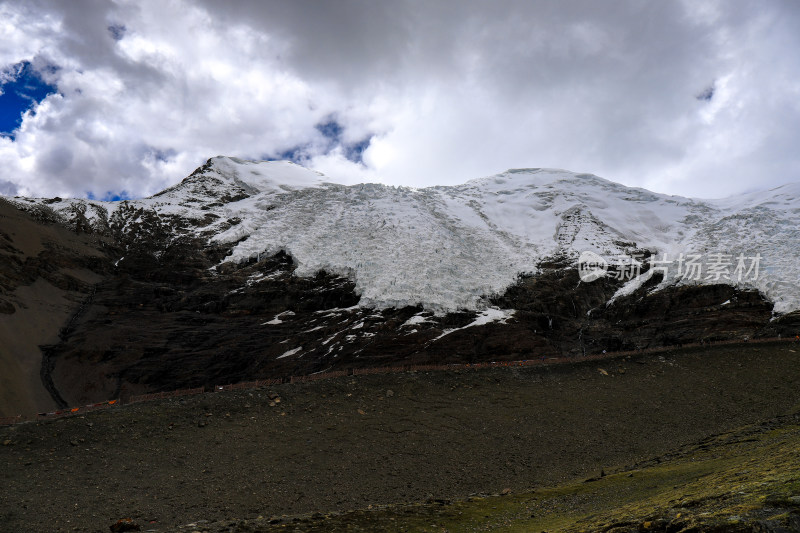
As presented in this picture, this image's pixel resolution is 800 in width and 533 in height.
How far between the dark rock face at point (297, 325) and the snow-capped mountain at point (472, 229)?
3.28m

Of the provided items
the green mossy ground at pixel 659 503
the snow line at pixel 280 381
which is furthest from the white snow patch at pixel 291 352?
the green mossy ground at pixel 659 503

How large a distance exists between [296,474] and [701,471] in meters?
18.2

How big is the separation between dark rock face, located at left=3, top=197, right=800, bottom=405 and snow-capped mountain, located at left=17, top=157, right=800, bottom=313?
129 inches

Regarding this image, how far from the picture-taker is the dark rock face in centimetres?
A: 4988

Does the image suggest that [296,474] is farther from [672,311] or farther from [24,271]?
[24,271]

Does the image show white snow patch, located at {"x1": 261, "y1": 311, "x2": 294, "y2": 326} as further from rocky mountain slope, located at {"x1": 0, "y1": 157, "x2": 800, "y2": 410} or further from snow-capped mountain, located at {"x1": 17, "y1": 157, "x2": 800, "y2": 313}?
snow-capped mountain, located at {"x1": 17, "y1": 157, "x2": 800, "y2": 313}

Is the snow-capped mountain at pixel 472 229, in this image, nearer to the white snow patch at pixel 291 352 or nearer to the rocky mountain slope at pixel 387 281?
the rocky mountain slope at pixel 387 281

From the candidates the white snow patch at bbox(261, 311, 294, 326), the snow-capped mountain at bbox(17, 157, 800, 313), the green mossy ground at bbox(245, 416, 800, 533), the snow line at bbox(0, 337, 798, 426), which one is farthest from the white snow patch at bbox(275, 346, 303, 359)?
the green mossy ground at bbox(245, 416, 800, 533)

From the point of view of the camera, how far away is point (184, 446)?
2448cm

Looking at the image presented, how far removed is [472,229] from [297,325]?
42.1m

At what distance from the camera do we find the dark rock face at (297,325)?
164ft

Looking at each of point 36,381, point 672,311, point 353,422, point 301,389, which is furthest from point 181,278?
point 672,311

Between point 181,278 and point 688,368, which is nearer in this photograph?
point 688,368

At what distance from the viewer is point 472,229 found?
87062mm
